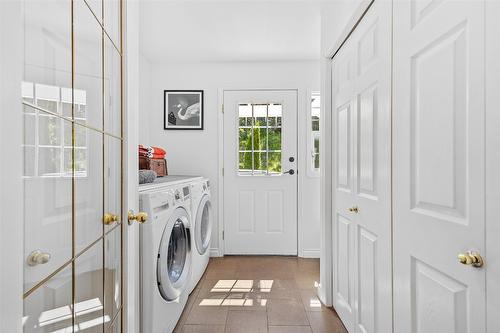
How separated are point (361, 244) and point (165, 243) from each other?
3.53 feet

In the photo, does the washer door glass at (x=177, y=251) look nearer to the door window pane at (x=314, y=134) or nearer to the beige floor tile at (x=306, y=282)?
the beige floor tile at (x=306, y=282)

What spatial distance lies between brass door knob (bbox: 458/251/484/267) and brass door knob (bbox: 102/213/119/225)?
3.33ft

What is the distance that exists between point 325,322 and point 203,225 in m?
1.50

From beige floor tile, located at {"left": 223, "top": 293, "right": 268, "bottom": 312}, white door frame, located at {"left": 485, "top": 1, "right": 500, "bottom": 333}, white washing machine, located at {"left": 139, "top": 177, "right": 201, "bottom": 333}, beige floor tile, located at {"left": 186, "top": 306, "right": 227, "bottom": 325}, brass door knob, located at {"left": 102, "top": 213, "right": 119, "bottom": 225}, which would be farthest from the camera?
beige floor tile, located at {"left": 223, "top": 293, "right": 268, "bottom": 312}

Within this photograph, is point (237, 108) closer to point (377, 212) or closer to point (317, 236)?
point (317, 236)

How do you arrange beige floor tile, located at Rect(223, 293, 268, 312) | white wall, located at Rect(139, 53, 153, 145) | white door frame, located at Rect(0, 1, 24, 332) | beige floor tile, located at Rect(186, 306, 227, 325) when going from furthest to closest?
white wall, located at Rect(139, 53, 153, 145) < beige floor tile, located at Rect(223, 293, 268, 312) < beige floor tile, located at Rect(186, 306, 227, 325) < white door frame, located at Rect(0, 1, 24, 332)

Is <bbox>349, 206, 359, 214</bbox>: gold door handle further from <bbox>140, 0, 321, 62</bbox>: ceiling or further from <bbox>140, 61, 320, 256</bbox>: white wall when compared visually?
<bbox>140, 61, 320, 256</bbox>: white wall

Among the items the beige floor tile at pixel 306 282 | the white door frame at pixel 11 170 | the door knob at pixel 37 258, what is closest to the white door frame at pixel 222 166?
the beige floor tile at pixel 306 282

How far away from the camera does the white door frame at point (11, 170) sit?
1.50 feet

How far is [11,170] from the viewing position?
0.48 m

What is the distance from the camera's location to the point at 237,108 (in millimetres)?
3871

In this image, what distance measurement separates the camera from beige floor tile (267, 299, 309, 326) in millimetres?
2236

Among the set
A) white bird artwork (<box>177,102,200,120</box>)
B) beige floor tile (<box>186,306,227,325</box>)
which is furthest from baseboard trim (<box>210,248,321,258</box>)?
white bird artwork (<box>177,102,200,120</box>)

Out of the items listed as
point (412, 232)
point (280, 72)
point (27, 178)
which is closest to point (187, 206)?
point (412, 232)
